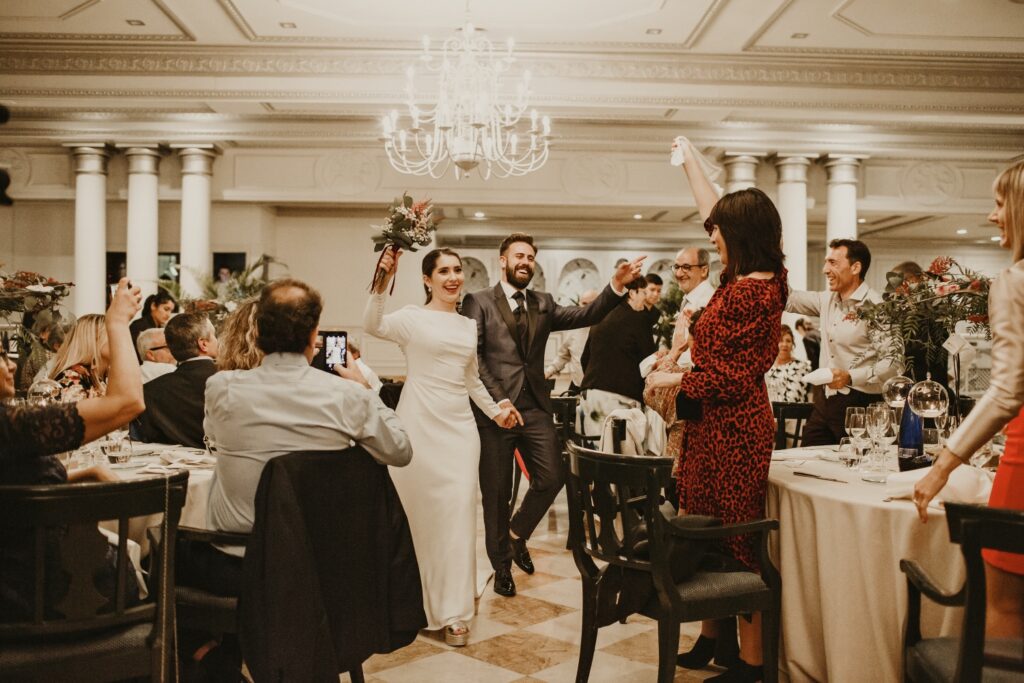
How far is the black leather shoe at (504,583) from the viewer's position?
4.04 metres

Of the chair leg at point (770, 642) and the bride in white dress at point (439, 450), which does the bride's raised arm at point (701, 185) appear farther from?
the chair leg at point (770, 642)

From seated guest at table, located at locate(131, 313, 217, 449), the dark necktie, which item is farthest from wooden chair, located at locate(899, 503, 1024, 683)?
seated guest at table, located at locate(131, 313, 217, 449)

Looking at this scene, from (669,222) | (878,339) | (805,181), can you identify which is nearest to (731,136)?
(805,181)

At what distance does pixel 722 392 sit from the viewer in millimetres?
2564

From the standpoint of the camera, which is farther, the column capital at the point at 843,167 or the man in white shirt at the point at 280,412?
the column capital at the point at 843,167

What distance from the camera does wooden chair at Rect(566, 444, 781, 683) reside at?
2.37 meters

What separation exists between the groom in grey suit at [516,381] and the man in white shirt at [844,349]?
103cm

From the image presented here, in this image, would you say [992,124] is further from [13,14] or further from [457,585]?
[13,14]

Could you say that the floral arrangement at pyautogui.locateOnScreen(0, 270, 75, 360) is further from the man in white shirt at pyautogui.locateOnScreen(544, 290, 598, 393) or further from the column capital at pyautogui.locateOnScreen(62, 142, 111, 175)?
the column capital at pyautogui.locateOnScreen(62, 142, 111, 175)

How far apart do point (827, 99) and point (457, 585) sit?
23.5ft

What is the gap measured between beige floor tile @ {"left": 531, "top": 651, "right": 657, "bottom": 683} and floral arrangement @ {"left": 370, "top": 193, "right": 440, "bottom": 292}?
1659 mm

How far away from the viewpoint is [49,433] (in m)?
1.94

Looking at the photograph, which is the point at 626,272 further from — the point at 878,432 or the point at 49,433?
the point at 49,433

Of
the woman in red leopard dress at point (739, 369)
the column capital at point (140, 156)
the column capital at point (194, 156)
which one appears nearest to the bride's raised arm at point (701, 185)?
the woman in red leopard dress at point (739, 369)
